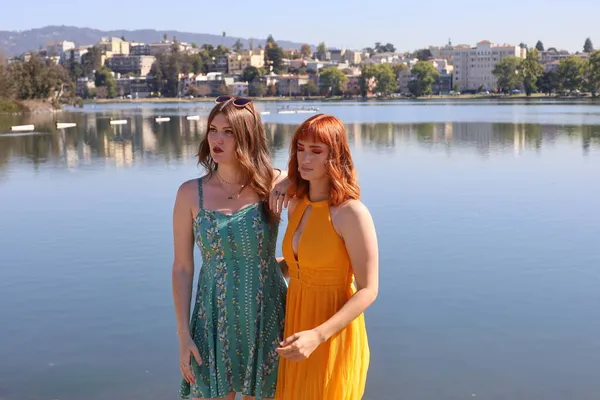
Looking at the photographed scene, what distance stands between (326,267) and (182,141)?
99.9 ft

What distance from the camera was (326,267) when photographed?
110 inches

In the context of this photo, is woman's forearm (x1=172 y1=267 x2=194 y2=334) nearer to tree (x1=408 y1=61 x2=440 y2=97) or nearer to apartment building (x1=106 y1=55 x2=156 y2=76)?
tree (x1=408 y1=61 x2=440 y2=97)

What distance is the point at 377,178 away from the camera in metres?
18.4

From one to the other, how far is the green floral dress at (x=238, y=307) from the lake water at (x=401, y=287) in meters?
2.82

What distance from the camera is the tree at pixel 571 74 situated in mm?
112188

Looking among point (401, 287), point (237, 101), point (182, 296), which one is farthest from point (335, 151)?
point (401, 287)

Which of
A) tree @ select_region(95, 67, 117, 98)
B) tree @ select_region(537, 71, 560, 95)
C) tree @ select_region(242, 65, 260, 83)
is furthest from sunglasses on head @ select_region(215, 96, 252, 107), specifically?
tree @ select_region(95, 67, 117, 98)

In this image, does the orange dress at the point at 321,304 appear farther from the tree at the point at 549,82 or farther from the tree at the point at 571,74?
the tree at the point at 549,82

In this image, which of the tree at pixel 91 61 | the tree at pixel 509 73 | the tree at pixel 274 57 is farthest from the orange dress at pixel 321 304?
the tree at pixel 274 57

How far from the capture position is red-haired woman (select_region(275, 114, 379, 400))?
275cm

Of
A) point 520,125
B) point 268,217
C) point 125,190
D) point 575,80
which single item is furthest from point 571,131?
point 575,80

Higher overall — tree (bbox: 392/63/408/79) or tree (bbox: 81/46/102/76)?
tree (bbox: 81/46/102/76)

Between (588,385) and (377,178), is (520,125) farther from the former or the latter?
(588,385)

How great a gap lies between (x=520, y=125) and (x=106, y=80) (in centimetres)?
12130
